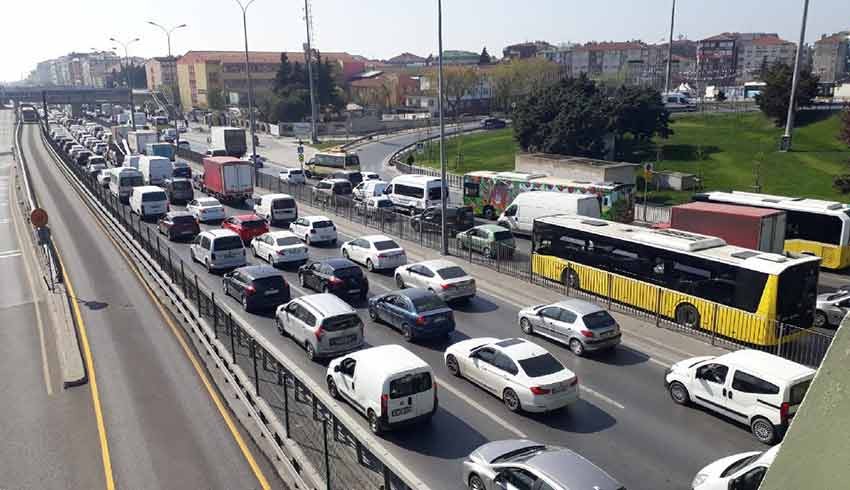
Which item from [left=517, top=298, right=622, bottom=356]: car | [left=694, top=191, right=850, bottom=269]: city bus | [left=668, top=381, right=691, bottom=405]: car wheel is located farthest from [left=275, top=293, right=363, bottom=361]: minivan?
[left=694, top=191, right=850, bottom=269]: city bus

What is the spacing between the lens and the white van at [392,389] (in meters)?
12.6

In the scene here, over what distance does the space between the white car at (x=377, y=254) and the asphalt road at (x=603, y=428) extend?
7613 millimetres

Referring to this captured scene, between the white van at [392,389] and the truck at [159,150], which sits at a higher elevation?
the truck at [159,150]

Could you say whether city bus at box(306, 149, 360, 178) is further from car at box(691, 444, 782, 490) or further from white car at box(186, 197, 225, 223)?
car at box(691, 444, 782, 490)

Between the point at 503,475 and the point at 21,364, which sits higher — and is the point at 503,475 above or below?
above

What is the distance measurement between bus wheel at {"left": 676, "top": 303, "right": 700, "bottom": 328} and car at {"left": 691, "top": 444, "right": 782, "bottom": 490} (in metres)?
8.43

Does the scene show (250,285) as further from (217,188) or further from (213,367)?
(217,188)

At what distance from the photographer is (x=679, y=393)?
47.8 feet

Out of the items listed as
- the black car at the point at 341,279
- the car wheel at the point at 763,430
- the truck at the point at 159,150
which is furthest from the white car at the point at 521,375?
the truck at the point at 159,150

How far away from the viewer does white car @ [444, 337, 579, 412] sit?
13.6m

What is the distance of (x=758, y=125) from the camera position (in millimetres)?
62344

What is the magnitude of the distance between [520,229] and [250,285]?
1521cm

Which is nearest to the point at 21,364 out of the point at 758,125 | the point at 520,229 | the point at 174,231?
the point at 174,231

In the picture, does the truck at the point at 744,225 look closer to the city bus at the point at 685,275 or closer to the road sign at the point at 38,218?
the city bus at the point at 685,275
